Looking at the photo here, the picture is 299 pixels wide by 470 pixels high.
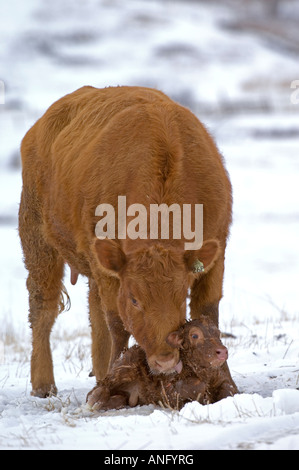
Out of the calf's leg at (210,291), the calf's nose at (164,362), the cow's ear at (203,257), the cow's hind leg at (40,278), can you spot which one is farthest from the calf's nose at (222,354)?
the cow's hind leg at (40,278)

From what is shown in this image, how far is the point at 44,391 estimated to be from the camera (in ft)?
20.3

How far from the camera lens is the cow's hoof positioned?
611cm

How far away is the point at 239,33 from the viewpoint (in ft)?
155

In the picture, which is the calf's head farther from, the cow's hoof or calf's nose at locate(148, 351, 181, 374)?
the cow's hoof

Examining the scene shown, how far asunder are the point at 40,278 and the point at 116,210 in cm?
198

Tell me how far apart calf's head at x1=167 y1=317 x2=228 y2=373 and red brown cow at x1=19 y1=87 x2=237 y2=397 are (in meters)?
0.11

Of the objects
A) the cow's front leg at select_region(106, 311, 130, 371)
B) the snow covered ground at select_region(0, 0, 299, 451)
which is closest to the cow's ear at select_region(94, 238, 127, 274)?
the cow's front leg at select_region(106, 311, 130, 371)

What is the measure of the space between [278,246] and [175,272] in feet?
39.5

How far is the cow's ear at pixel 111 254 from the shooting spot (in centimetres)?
473

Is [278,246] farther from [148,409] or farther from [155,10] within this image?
[155,10]

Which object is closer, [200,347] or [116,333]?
[200,347]

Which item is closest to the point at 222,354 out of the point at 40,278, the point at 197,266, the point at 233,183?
the point at 197,266

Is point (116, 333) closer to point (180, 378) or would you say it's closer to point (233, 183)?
point (180, 378)
